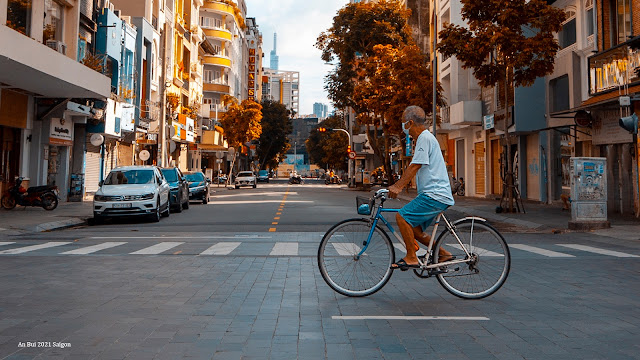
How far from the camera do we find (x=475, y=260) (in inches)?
263

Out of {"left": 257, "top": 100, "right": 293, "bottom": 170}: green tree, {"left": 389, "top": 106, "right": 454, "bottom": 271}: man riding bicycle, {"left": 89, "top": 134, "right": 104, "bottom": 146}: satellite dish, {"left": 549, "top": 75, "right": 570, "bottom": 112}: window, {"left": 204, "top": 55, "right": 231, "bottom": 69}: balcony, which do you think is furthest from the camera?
{"left": 257, "top": 100, "right": 293, "bottom": 170}: green tree

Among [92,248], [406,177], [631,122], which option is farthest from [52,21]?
[406,177]

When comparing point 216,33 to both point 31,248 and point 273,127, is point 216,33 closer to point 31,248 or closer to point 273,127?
point 273,127

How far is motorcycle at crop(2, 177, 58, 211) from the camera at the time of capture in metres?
21.7

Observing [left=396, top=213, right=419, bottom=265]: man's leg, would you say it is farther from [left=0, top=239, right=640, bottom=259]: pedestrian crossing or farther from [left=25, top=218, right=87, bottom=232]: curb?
[left=25, top=218, right=87, bottom=232]: curb

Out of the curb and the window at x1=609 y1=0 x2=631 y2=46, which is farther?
→ the window at x1=609 y1=0 x2=631 y2=46

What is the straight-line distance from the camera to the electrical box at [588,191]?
1694cm

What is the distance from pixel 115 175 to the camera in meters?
20.4

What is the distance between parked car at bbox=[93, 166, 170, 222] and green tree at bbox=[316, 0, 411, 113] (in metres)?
30.0

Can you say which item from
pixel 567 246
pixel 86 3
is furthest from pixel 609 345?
pixel 86 3

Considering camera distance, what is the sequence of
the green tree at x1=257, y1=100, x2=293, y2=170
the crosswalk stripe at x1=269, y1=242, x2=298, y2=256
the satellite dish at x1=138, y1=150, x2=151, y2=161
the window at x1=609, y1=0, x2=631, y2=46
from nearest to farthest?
the crosswalk stripe at x1=269, y1=242, x2=298, y2=256, the window at x1=609, y1=0, x2=631, y2=46, the satellite dish at x1=138, y1=150, x2=151, y2=161, the green tree at x1=257, y1=100, x2=293, y2=170

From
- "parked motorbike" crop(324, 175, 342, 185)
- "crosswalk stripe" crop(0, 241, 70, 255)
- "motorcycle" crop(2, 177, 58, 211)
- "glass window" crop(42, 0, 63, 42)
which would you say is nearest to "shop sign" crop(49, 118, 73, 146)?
"glass window" crop(42, 0, 63, 42)

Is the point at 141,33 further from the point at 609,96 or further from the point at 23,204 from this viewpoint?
the point at 609,96

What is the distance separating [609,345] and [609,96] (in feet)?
58.3
